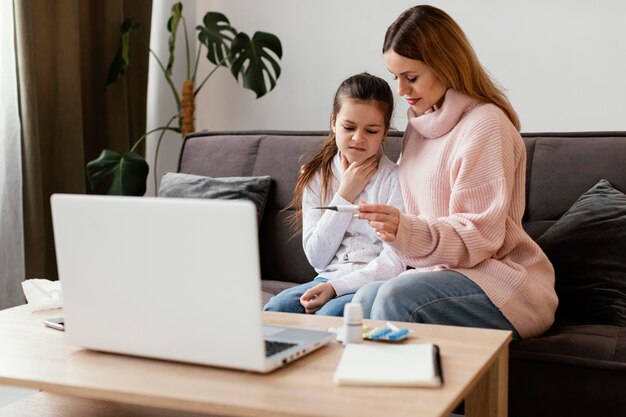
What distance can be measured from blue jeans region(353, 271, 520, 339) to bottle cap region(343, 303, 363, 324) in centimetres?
40

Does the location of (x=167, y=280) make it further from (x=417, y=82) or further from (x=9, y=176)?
(x=9, y=176)

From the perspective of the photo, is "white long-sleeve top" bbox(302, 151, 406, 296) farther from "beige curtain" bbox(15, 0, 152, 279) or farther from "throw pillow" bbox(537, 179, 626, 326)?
"beige curtain" bbox(15, 0, 152, 279)

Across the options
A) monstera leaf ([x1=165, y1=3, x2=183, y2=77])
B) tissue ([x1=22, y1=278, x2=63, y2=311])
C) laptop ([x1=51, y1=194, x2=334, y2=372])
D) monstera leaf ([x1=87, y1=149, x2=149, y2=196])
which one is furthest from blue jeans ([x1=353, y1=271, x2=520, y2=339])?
monstera leaf ([x1=165, y1=3, x2=183, y2=77])

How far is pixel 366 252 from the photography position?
2.29 meters

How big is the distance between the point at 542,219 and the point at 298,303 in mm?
674

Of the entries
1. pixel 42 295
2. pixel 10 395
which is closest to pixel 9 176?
pixel 10 395

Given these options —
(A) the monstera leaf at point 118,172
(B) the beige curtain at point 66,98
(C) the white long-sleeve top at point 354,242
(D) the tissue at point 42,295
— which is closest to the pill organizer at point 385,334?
(C) the white long-sleeve top at point 354,242

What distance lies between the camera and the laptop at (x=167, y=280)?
133 cm

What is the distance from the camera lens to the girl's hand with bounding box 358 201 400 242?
185 centimetres

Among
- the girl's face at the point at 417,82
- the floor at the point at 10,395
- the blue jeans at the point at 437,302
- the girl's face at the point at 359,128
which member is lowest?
the floor at the point at 10,395

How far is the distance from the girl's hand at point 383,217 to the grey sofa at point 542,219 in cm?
38

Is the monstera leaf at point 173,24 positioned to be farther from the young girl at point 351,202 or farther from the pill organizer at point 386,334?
the pill organizer at point 386,334

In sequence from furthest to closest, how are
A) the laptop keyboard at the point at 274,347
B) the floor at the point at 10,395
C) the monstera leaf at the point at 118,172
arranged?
the monstera leaf at the point at 118,172 → the floor at the point at 10,395 → the laptop keyboard at the point at 274,347

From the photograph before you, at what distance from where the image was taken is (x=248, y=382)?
1.35 meters
